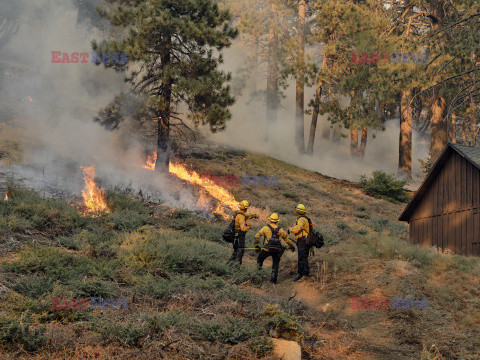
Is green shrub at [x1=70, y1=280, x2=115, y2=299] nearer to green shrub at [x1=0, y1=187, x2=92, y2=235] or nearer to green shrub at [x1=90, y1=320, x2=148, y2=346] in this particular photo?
green shrub at [x1=90, y1=320, x2=148, y2=346]

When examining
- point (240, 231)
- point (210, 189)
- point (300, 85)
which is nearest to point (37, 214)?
point (240, 231)

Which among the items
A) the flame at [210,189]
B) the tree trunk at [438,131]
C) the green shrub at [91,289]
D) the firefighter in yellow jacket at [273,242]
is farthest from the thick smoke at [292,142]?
the green shrub at [91,289]

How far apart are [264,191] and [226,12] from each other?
889 centimetres

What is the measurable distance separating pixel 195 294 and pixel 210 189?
14.5 m

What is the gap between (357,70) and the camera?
88.7 feet

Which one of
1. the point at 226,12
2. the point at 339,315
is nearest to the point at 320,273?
the point at 339,315

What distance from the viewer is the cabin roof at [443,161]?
46.3 feet

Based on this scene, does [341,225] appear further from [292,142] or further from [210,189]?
[292,142]

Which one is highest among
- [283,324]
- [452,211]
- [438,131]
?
[438,131]

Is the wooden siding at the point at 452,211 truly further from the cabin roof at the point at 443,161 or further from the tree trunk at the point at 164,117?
the tree trunk at the point at 164,117

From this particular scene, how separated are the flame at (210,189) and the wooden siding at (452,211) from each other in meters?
7.75

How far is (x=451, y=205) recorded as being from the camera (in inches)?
594

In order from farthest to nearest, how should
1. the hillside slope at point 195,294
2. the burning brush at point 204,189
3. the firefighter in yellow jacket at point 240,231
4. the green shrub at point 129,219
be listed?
the burning brush at point 204,189
the green shrub at point 129,219
the firefighter in yellow jacket at point 240,231
the hillside slope at point 195,294

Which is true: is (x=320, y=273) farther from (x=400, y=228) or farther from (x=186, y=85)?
(x=186, y=85)
